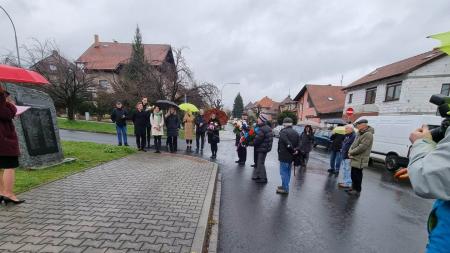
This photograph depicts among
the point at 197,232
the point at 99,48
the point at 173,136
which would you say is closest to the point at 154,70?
the point at 173,136

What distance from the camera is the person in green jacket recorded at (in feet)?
21.0

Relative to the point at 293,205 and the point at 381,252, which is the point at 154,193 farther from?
the point at 381,252

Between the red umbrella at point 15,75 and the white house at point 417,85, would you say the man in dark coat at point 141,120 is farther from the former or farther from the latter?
the white house at point 417,85

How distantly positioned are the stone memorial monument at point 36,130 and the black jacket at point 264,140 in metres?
5.48

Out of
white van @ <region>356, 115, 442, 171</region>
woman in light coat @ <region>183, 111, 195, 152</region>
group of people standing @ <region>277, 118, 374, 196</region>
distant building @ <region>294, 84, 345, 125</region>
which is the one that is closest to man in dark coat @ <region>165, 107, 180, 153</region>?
woman in light coat @ <region>183, 111, 195, 152</region>

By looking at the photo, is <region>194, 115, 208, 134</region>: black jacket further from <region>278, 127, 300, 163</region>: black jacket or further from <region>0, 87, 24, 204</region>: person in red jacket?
<region>0, 87, 24, 204</region>: person in red jacket

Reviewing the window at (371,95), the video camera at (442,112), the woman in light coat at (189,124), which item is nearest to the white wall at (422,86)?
the window at (371,95)

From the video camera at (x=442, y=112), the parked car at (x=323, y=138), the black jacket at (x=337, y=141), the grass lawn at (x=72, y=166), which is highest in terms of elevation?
the video camera at (x=442, y=112)

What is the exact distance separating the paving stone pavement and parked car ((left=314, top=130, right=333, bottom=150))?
46.7 ft

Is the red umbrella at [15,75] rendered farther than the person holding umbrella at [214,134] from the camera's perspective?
No

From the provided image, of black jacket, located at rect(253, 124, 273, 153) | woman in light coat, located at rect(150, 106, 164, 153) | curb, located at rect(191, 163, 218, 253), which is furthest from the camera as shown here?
woman in light coat, located at rect(150, 106, 164, 153)

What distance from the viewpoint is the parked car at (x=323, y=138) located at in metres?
18.4

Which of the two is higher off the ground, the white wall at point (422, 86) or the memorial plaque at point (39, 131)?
the white wall at point (422, 86)

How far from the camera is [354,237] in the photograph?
4.23 meters
